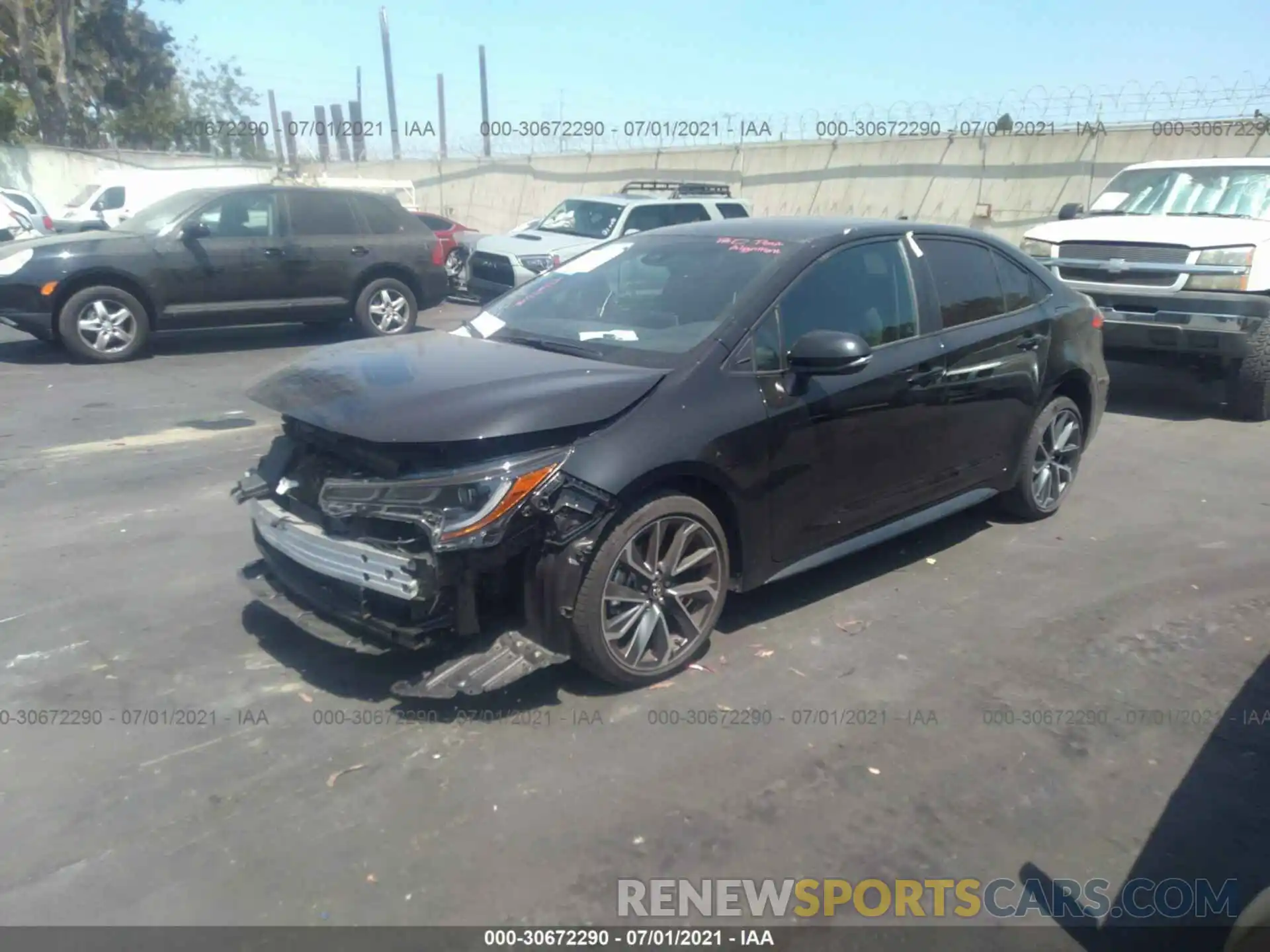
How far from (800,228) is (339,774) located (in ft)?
10.2

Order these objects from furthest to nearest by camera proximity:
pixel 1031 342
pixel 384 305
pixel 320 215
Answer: pixel 384 305, pixel 320 215, pixel 1031 342

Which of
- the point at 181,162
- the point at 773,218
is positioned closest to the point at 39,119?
the point at 181,162

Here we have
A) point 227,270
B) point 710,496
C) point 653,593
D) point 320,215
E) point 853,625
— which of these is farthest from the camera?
point 320,215

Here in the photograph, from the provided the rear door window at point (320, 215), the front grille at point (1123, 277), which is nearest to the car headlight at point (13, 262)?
the rear door window at point (320, 215)

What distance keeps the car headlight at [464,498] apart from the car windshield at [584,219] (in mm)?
10569

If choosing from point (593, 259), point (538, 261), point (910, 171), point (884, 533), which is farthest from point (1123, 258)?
point (910, 171)

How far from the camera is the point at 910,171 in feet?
62.1

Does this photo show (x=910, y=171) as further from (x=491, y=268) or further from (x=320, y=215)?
(x=320, y=215)

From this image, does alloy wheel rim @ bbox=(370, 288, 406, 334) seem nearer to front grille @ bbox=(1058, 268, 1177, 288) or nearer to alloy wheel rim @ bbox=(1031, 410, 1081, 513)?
front grille @ bbox=(1058, 268, 1177, 288)

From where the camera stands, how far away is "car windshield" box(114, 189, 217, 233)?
429 inches

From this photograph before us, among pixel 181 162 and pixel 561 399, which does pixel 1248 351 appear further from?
pixel 181 162

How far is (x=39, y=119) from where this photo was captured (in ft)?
114

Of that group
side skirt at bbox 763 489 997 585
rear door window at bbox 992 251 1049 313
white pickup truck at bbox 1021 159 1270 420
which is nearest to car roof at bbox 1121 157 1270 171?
white pickup truck at bbox 1021 159 1270 420

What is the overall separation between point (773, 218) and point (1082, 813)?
3.15 meters
